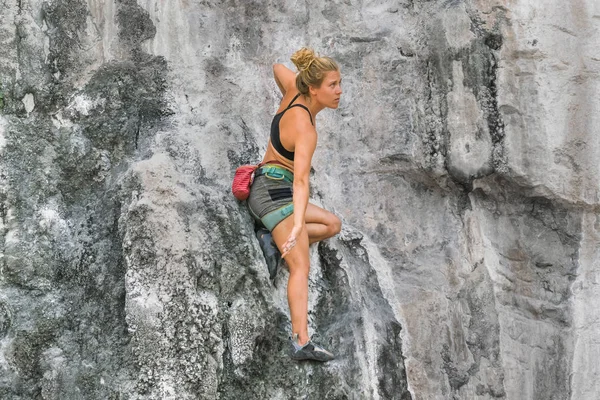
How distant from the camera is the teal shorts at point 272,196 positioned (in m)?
3.85

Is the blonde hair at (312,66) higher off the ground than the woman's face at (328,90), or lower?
higher

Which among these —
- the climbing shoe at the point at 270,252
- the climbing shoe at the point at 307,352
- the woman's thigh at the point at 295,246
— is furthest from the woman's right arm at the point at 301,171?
the climbing shoe at the point at 307,352

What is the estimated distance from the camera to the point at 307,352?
12.1 ft

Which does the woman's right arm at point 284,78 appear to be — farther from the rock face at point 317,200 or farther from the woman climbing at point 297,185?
the rock face at point 317,200

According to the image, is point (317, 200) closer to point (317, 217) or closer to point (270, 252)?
point (317, 217)

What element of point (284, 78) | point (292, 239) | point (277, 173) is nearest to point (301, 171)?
point (277, 173)

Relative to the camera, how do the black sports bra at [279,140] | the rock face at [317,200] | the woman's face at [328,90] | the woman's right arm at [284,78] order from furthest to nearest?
the woman's right arm at [284,78]
the black sports bra at [279,140]
the woman's face at [328,90]
the rock face at [317,200]

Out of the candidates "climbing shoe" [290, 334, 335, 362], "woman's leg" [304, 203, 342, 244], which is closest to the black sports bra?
"woman's leg" [304, 203, 342, 244]

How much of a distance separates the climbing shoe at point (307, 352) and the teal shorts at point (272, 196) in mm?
571

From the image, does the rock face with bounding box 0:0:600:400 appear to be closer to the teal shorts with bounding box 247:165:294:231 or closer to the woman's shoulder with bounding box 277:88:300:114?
the teal shorts with bounding box 247:165:294:231

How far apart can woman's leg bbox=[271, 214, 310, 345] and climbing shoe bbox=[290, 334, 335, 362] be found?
0.08 ft

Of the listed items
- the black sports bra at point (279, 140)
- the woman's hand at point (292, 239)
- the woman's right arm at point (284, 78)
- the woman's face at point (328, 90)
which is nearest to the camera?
the woman's hand at point (292, 239)

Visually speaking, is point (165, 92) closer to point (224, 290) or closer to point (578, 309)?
point (224, 290)

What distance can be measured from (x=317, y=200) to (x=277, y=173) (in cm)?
72
